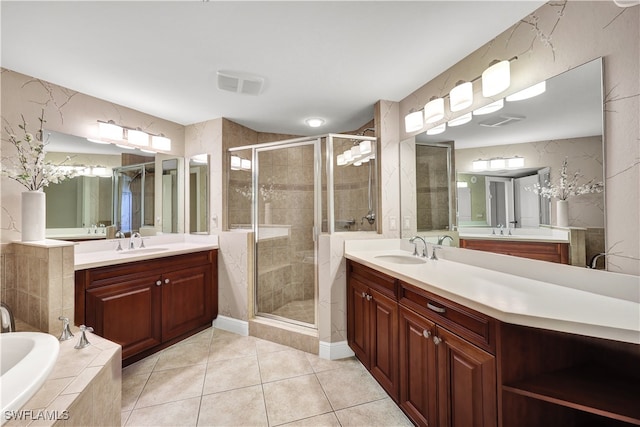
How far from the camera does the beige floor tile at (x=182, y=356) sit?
2.06 metres

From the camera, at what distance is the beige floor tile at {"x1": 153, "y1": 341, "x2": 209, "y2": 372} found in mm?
2059

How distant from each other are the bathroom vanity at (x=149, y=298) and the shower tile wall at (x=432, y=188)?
7.08 feet

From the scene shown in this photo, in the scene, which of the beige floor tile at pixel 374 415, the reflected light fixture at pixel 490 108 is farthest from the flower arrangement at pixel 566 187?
the beige floor tile at pixel 374 415

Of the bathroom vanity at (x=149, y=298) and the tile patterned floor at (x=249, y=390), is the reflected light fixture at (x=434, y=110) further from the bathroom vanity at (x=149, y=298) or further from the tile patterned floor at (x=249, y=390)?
the bathroom vanity at (x=149, y=298)

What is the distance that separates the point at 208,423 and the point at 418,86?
278 centimetres

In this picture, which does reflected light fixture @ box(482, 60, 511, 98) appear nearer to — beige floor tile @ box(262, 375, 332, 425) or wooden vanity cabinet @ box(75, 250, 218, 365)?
beige floor tile @ box(262, 375, 332, 425)

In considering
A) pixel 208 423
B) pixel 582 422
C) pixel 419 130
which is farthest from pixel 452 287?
pixel 208 423

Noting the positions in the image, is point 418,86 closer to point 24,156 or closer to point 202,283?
point 202,283

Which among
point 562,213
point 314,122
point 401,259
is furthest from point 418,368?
point 314,122

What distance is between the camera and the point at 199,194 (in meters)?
2.89

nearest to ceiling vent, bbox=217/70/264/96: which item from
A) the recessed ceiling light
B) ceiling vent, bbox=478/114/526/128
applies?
the recessed ceiling light

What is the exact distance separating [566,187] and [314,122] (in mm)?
Answer: 2341

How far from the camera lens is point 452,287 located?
1.17 meters

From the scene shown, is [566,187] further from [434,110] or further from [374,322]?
[374,322]
